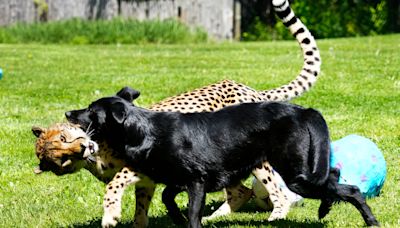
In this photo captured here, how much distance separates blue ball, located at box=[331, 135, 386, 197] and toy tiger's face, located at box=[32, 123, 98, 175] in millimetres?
2032

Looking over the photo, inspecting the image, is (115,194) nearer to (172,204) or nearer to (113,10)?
(172,204)

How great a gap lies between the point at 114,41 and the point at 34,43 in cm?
201

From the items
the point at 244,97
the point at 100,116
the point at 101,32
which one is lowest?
the point at 101,32

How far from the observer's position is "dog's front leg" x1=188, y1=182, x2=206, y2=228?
5.25 meters

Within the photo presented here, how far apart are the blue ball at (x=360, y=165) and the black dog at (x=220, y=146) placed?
1031mm

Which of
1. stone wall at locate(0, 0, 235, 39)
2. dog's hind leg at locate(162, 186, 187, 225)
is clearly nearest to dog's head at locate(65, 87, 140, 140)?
dog's hind leg at locate(162, 186, 187, 225)

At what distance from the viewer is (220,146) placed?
5.45 meters

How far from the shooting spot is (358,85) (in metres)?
11.9

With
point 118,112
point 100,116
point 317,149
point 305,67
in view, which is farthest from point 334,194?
point 305,67

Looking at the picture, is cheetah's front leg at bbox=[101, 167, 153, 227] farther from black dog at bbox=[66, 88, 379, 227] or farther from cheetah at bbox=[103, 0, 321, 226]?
cheetah at bbox=[103, 0, 321, 226]

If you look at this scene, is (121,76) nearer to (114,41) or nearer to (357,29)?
(114,41)

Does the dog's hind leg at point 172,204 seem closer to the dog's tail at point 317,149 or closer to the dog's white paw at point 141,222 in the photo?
the dog's white paw at point 141,222

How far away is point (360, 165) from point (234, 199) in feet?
3.48

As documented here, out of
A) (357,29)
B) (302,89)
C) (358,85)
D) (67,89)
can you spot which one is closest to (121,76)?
(67,89)
